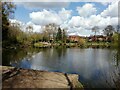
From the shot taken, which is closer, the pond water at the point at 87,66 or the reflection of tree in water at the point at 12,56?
the pond water at the point at 87,66

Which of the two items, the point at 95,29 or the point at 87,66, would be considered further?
the point at 95,29

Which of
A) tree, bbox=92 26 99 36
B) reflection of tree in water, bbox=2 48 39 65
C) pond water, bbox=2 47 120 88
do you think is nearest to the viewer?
pond water, bbox=2 47 120 88

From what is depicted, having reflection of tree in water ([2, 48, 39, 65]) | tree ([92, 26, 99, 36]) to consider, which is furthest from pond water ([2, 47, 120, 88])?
tree ([92, 26, 99, 36])

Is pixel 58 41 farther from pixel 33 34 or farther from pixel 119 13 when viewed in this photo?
pixel 119 13

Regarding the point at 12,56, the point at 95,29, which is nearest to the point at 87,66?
the point at 12,56

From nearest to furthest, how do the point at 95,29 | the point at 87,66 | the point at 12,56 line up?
the point at 87,66 < the point at 12,56 < the point at 95,29

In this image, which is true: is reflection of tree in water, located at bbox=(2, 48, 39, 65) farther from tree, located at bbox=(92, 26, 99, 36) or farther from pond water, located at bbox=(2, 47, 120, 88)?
tree, located at bbox=(92, 26, 99, 36)

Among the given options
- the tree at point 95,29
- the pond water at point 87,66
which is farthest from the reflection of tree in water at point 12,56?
the tree at point 95,29

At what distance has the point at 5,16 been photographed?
26.1 metres

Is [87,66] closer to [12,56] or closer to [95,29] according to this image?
[12,56]

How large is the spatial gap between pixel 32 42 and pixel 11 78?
60.3 metres

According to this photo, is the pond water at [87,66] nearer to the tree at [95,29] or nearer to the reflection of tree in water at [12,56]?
the reflection of tree in water at [12,56]

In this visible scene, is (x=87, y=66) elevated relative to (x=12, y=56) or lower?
lower

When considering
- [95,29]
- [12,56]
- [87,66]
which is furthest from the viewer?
[95,29]
